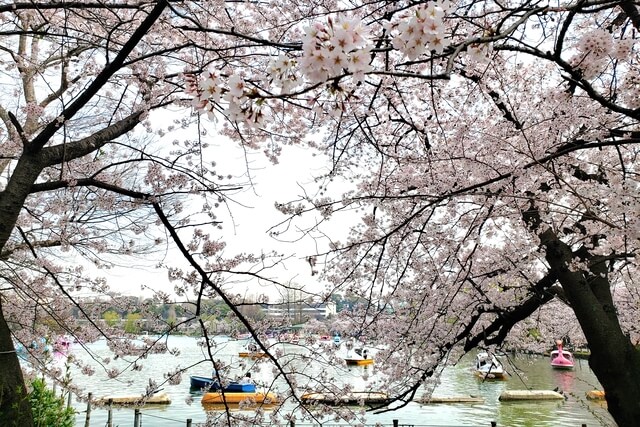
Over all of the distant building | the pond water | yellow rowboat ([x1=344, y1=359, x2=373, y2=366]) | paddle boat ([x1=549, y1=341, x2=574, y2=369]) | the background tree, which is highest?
the background tree

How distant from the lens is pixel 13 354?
9.75 ft

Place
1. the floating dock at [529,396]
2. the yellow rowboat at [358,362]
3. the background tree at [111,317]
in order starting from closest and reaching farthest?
the background tree at [111,317]
the floating dock at [529,396]
the yellow rowboat at [358,362]

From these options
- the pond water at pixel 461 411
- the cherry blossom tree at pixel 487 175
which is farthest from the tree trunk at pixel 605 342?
the pond water at pixel 461 411

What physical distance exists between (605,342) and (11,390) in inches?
174

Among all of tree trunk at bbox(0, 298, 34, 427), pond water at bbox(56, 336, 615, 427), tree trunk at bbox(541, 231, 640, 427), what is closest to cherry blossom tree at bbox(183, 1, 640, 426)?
Result: tree trunk at bbox(541, 231, 640, 427)

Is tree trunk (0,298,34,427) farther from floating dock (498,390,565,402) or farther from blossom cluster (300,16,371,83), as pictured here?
floating dock (498,390,565,402)

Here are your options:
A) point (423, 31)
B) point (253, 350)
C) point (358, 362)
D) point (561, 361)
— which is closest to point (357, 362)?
point (358, 362)

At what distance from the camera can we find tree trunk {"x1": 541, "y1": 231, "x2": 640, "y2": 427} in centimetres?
389

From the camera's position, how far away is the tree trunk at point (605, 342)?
3893 millimetres

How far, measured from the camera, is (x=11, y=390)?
285cm

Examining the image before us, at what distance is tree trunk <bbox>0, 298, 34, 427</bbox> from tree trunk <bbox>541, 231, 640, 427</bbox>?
13.5 ft

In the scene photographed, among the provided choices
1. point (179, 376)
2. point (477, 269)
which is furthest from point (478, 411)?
point (179, 376)

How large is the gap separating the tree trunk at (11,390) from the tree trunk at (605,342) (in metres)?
4.11

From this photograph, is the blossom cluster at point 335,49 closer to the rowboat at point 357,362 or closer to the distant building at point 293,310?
the distant building at point 293,310
